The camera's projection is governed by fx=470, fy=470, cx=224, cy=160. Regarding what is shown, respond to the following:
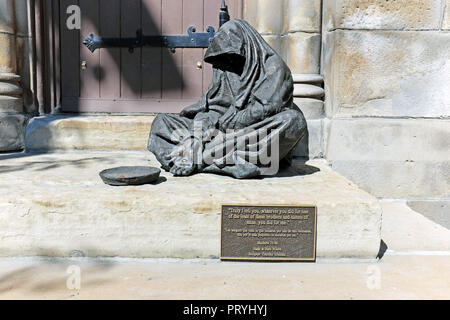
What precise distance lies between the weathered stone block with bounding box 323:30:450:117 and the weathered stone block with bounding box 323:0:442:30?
7 cm

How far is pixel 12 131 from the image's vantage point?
14.4ft

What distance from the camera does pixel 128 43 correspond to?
15.6 feet

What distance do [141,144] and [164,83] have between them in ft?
2.43

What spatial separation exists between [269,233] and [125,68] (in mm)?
2770

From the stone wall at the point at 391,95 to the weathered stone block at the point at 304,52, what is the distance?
0.25m

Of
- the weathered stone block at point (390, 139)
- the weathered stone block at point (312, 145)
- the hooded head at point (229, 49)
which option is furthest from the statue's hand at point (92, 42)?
the weathered stone block at point (390, 139)

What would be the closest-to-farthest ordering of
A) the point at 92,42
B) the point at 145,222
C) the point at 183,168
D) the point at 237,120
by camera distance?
the point at 145,222
the point at 183,168
the point at 237,120
the point at 92,42

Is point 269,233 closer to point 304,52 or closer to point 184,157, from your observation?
point 184,157

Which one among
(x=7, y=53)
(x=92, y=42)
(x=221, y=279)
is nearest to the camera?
(x=221, y=279)

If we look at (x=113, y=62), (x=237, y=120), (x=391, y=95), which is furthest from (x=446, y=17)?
(x=113, y=62)

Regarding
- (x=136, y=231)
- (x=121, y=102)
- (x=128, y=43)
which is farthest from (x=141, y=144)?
(x=136, y=231)

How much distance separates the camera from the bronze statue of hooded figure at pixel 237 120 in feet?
10.8

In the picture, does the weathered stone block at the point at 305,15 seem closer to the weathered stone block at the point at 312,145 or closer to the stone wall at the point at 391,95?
the stone wall at the point at 391,95

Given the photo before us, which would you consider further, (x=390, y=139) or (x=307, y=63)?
(x=307, y=63)
